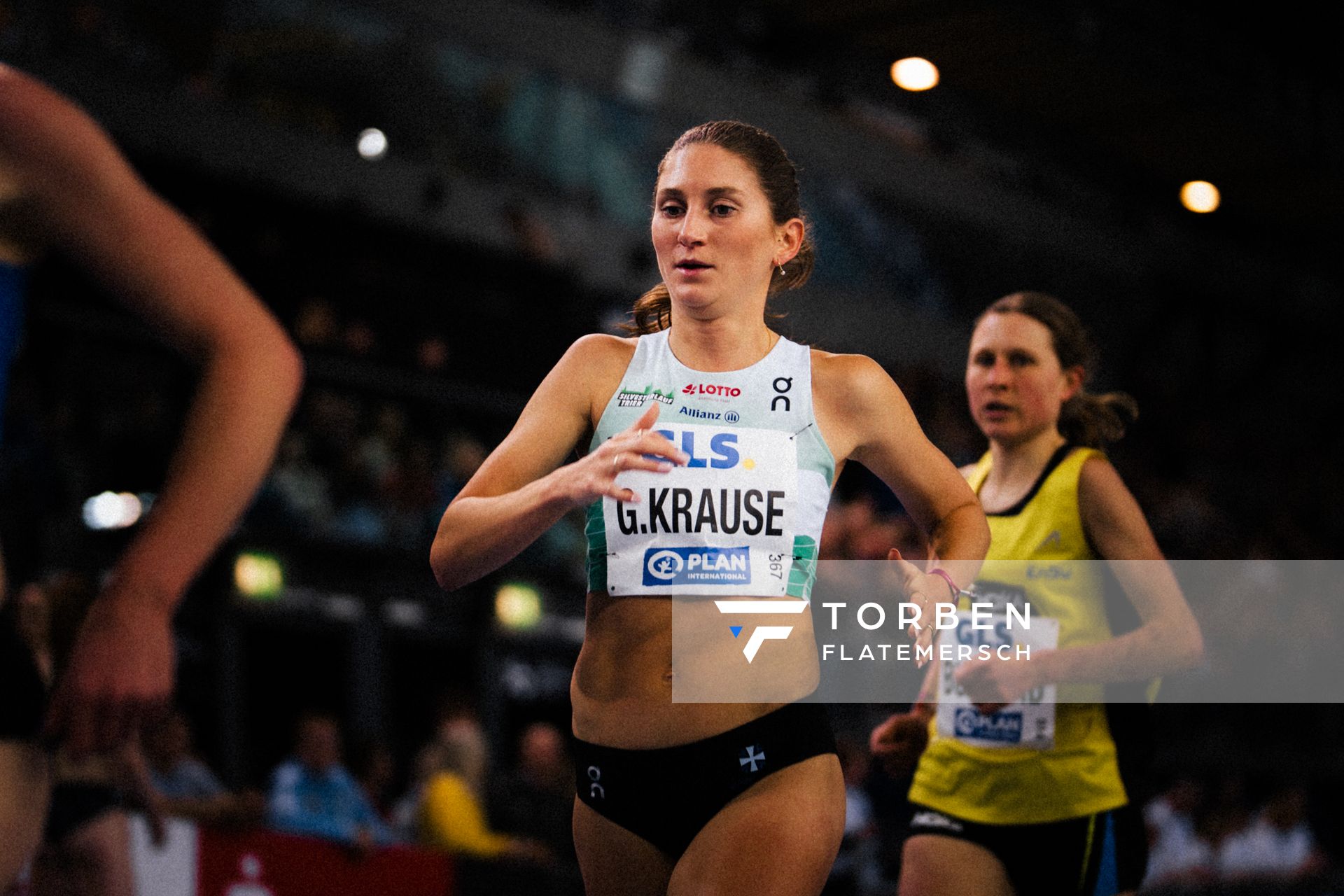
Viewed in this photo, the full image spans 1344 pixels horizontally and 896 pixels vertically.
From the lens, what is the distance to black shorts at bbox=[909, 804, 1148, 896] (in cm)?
345

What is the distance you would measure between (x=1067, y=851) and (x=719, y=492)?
4.80ft

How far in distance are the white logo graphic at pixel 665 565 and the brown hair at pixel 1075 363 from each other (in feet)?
5.16

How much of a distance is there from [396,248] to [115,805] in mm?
8569

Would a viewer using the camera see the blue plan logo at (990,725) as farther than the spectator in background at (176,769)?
No

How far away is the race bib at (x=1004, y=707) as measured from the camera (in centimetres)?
357

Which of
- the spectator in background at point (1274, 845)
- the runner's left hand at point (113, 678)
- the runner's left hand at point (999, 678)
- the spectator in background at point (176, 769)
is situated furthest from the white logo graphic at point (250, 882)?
the spectator in background at point (1274, 845)

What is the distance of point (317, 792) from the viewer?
715 cm

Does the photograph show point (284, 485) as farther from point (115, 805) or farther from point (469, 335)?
point (115, 805)

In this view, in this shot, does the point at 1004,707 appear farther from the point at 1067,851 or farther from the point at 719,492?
the point at 719,492

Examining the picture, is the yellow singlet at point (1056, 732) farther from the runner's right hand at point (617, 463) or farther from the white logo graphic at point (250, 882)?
the white logo graphic at point (250, 882)

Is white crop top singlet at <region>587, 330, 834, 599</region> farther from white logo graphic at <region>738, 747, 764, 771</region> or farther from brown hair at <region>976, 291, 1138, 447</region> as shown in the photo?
brown hair at <region>976, 291, 1138, 447</region>

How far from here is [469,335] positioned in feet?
35.7

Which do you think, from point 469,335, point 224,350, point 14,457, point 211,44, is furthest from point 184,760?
point 211,44

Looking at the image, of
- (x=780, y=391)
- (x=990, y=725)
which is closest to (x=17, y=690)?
(x=780, y=391)
